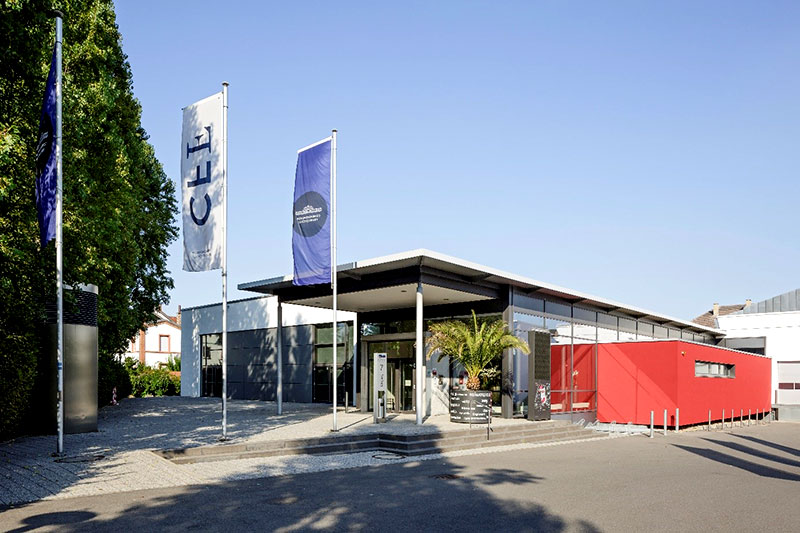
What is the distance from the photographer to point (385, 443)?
632 inches

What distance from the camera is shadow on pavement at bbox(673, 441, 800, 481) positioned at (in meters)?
12.7

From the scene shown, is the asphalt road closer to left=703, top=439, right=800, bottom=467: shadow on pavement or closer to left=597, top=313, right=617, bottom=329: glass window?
left=703, top=439, right=800, bottom=467: shadow on pavement

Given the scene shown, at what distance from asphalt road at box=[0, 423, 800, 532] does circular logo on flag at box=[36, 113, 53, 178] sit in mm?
5839

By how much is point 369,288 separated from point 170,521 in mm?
12649

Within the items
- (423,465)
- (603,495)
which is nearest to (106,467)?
(423,465)

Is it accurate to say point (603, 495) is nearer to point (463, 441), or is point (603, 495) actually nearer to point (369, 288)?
point (463, 441)

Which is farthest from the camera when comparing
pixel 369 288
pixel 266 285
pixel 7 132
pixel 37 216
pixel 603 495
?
pixel 266 285

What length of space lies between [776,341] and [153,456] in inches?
1430

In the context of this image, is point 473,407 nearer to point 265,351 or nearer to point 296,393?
point 296,393

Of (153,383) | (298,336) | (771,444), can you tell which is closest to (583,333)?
(771,444)

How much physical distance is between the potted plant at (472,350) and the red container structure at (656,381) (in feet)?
18.1

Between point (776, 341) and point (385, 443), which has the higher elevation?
point (776, 341)

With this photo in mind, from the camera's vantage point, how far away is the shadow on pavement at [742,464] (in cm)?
1272

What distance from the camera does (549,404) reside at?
21.6 meters
